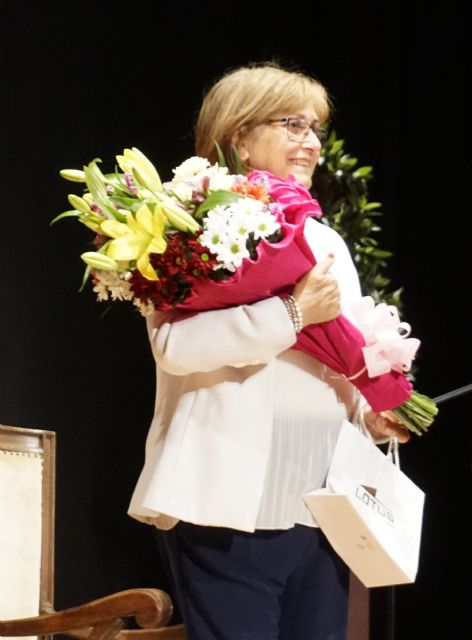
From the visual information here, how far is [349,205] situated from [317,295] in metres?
1.57

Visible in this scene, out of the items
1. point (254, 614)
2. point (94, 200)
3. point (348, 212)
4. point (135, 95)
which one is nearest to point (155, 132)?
point (135, 95)

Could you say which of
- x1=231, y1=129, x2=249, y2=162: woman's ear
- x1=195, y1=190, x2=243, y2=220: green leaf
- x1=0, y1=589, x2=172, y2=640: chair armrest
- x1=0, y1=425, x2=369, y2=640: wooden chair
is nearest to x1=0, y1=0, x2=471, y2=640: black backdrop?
x1=0, y1=425, x2=369, y2=640: wooden chair

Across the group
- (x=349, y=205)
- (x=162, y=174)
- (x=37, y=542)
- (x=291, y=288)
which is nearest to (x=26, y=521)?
(x=37, y=542)

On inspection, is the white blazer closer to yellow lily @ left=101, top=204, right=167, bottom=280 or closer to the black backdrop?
yellow lily @ left=101, top=204, right=167, bottom=280

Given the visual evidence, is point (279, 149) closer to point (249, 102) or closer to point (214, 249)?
point (249, 102)

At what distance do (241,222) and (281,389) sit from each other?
28cm

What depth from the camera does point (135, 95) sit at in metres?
3.04

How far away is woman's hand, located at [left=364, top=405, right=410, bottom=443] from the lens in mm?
1793

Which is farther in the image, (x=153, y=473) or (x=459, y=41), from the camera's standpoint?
(x=459, y=41)

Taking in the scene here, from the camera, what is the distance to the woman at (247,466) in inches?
60.6

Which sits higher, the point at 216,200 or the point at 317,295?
the point at 216,200

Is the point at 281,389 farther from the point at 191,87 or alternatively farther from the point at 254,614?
the point at 191,87

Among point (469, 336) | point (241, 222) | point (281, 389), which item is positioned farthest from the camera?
point (469, 336)

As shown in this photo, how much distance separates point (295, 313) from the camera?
5.23 ft
